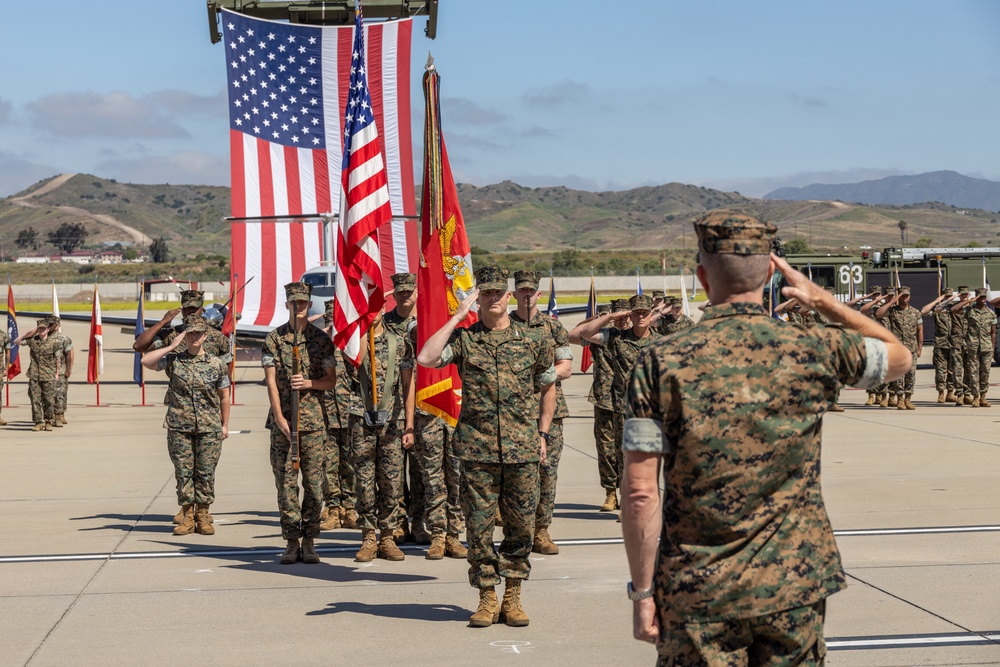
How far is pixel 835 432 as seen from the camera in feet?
56.1

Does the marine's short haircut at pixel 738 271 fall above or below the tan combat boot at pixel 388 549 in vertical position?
above

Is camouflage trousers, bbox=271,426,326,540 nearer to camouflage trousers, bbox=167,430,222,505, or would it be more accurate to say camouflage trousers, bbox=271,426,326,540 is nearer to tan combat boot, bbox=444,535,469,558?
tan combat boot, bbox=444,535,469,558

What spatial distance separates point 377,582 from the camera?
821cm

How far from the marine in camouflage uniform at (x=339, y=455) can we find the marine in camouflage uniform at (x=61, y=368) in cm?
964

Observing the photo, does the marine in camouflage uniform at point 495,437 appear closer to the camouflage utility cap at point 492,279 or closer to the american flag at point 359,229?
the camouflage utility cap at point 492,279

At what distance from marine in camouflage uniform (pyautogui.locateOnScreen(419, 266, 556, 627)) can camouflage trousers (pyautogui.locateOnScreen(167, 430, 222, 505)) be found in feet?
12.4

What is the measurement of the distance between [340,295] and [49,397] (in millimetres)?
11654

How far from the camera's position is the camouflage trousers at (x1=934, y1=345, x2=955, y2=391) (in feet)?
69.4

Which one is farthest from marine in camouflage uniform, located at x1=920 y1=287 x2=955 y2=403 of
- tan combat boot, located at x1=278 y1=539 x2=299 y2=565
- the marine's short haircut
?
the marine's short haircut

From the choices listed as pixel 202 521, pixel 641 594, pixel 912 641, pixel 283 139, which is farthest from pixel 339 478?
pixel 283 139

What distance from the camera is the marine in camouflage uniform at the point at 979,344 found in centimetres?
2038

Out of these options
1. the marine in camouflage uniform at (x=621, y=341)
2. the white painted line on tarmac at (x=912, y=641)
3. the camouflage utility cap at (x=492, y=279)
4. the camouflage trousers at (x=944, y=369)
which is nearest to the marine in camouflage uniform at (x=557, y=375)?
the camouflage utility cap at (x=492, y=279)

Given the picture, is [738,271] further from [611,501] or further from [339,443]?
[611,501]

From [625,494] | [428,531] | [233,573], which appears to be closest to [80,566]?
[233,573]
